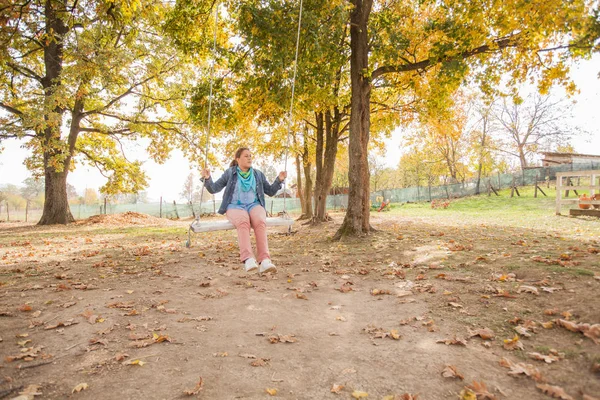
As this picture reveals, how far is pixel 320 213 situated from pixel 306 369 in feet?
46.8

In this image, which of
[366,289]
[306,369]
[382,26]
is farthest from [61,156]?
[306,369]

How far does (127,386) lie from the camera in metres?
3.02

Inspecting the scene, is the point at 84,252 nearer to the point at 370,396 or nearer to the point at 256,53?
the point at 256,53

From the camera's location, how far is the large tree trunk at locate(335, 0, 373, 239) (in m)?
10.4

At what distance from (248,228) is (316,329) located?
194 cm

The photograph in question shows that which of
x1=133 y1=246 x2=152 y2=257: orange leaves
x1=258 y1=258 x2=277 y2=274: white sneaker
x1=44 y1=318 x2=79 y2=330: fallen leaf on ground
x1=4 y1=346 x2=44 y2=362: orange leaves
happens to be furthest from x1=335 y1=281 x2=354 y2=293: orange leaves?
x1=133 y1=246 x2=152 y2=257: orange leaves

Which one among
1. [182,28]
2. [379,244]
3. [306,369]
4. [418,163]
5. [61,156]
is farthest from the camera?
[418,163]

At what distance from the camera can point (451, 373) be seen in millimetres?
3031

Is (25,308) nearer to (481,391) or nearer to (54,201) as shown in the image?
(481,391)

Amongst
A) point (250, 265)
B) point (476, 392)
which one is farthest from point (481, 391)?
point (250, 265)

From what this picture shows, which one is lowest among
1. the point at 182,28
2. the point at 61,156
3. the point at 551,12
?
the point at 61,156

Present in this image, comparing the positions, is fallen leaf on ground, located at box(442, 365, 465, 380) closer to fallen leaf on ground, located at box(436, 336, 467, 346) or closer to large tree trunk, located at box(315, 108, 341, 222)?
fallen leaf on ground, located at box(436, 336, 467, 346)

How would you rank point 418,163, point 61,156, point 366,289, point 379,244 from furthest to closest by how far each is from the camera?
point 418,163
point 61,156
point 379,244
point 366,289

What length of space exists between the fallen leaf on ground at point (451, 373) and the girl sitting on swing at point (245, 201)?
2.78m
